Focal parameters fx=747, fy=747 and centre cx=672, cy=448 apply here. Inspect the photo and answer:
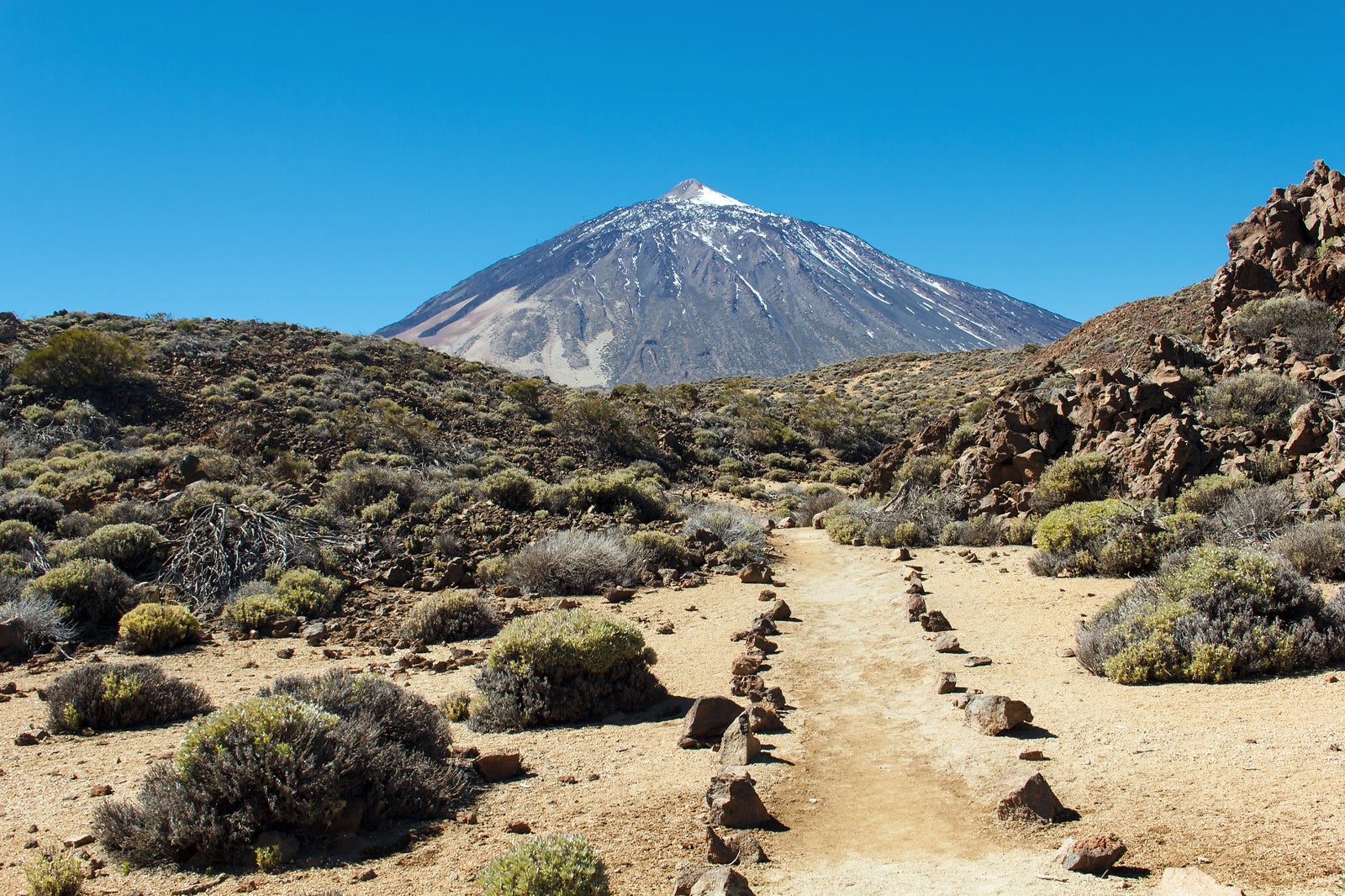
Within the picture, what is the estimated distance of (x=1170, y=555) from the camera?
23.8 feet

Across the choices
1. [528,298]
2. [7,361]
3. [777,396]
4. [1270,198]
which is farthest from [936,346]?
[7,361]

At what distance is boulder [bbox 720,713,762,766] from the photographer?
4590 millimetres

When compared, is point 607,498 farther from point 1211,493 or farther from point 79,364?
point 79,364

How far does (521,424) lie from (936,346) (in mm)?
130248

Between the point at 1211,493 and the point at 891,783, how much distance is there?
24.6 feet

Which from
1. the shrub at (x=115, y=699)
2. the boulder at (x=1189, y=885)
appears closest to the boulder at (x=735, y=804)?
the boulder at (x=1189, y=885)

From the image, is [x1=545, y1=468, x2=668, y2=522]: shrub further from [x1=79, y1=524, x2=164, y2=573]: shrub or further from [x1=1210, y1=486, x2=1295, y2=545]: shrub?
[x1=1210, y1=486, x2=1295, y2=545]: shrub

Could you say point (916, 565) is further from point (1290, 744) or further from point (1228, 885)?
point (1228, 885)

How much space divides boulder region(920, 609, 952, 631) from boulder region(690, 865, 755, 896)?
4.99 metres

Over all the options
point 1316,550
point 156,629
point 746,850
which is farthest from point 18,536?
point 1316,550

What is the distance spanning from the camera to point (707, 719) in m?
5.09

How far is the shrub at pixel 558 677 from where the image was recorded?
5.55 m

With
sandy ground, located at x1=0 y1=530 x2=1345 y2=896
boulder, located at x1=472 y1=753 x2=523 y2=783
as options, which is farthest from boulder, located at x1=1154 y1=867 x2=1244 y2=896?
boulder, located at x1=472 y1=753 x2=523 y2=783

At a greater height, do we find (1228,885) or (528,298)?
(528,298)
